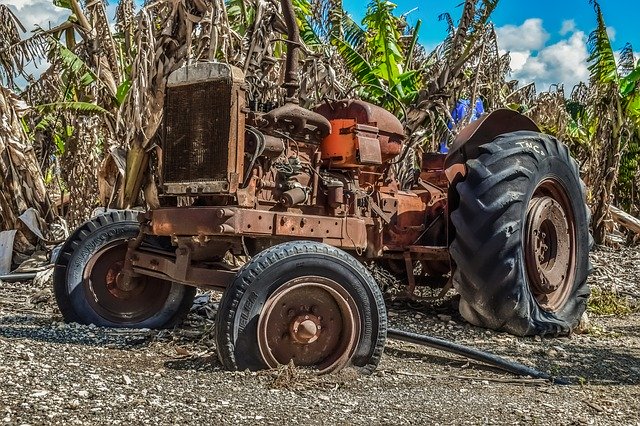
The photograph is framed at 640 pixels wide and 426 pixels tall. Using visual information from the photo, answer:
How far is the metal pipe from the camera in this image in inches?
205

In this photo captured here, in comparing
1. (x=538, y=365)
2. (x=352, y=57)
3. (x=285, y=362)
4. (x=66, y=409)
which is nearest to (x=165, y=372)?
(x=285, y=362)

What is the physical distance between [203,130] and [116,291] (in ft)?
4.67

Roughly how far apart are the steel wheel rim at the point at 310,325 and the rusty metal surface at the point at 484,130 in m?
2.60

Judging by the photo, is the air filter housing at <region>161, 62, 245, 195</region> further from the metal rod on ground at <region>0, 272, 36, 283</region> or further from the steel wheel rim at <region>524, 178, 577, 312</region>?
the metal rod on ground at <region>0, 272, 36, 283</region>

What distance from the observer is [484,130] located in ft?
21.5


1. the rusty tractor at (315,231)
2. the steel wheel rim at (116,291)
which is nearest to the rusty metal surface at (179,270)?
the rusty tractor at (315,231)

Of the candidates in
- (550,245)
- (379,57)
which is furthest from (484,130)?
(379,57)

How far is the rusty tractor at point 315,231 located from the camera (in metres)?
4.07

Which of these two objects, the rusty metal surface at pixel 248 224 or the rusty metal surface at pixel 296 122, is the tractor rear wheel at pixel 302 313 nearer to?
the rusty metal surface at pixel 248 224

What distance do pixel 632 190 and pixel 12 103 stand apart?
10782 mm

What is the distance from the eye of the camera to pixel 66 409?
302 centimetres

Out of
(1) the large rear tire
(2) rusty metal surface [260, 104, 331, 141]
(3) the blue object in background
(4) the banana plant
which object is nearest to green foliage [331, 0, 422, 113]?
(3) the blue object in background

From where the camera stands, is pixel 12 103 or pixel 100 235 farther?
pixel 12 103

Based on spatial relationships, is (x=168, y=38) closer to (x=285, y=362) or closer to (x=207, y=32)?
(x=207, y=32)
